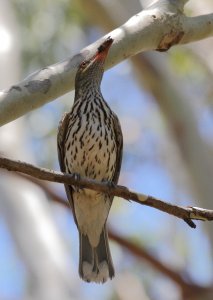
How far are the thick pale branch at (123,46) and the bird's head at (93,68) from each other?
1.5 inches

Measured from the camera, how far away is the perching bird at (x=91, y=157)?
207 inches

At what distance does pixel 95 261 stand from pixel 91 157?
2.29 feet

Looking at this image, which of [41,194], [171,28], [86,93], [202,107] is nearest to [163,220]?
[202,107]

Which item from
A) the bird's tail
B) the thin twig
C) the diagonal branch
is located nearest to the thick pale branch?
the diagonal branch

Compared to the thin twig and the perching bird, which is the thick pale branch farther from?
the thin twig

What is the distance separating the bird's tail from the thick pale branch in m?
1.27

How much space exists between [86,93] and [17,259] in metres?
2.43

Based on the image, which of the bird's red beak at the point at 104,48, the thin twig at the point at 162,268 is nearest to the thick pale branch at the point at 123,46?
the bird's red beak at the point at 104,48

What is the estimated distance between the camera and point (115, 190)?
4.16 metres

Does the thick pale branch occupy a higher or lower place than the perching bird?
higher

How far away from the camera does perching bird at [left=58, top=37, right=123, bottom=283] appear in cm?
527

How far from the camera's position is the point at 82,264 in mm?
5453

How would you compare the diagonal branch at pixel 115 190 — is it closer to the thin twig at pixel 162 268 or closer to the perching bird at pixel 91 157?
the perching bird at pixel 91 157

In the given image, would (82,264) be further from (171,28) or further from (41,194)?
(41,194)
